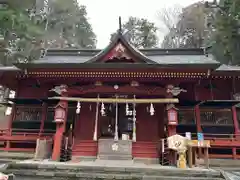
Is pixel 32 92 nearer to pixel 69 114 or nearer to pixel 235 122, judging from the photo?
pixel 69 114

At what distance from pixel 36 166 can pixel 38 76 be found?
3993mm

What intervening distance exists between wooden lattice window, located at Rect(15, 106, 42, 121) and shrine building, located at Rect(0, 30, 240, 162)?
5 cm

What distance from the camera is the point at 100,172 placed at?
266 inches

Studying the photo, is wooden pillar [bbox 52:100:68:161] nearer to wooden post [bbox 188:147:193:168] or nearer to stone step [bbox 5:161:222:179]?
stone step [bbox 5:161:222:179]

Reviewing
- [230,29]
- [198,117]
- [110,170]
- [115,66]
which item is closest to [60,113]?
[115,66]

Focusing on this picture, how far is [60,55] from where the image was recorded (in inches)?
569

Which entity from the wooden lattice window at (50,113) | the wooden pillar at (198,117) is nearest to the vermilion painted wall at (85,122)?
the wooden lattice window at (50,113)

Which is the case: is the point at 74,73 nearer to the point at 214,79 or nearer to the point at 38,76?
the point at 38,76

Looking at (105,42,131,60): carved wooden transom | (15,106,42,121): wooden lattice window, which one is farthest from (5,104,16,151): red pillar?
(105,42,131,60): carved wooden transom

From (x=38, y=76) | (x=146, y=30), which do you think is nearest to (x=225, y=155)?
(x=38, y=76)

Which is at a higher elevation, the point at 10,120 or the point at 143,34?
the point at 143,34

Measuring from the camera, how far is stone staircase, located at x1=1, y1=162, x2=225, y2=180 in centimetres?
644

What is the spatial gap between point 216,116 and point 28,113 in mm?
10172

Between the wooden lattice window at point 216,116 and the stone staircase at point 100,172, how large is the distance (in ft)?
13.2
